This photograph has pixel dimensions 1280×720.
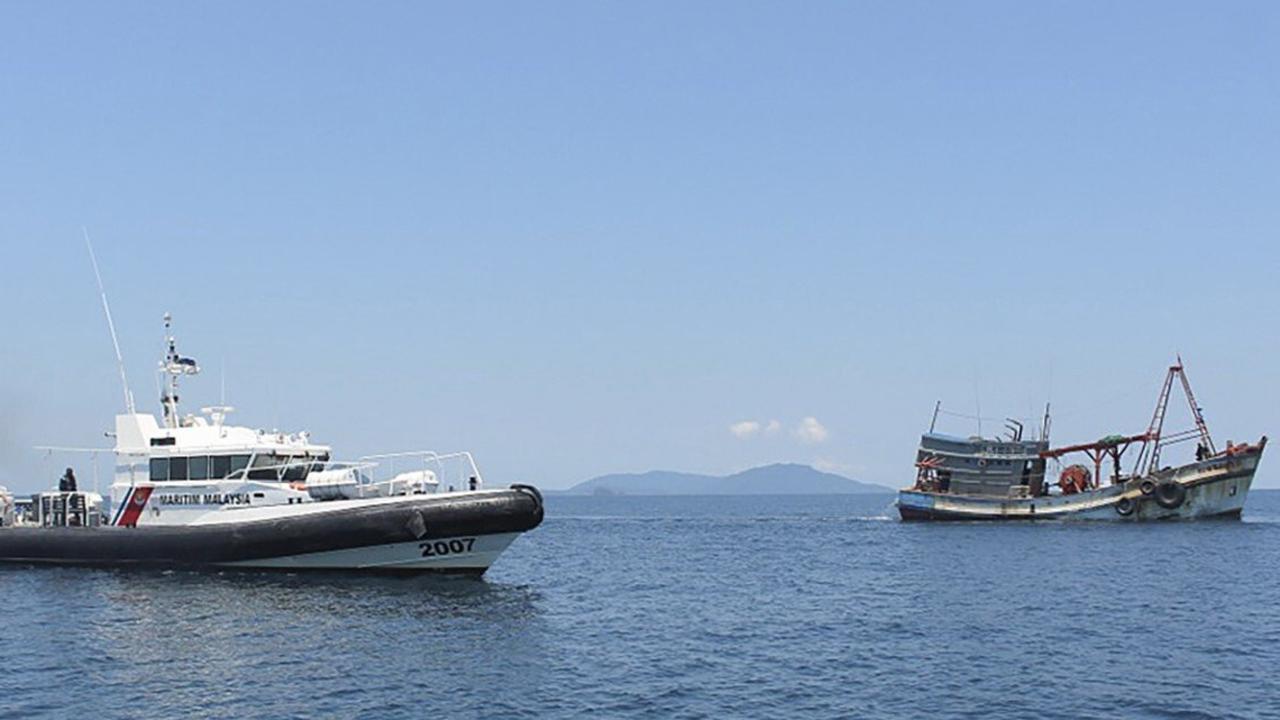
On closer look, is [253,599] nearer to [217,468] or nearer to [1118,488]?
[217,468]

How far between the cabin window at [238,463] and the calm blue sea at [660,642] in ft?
13.1

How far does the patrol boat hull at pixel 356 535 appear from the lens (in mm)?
43344

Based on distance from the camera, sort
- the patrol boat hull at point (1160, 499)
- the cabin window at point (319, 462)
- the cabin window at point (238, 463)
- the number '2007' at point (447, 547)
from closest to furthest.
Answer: the number '2007' at point (447, 547)
the cabin window at point (238, 463)
the cabin window at point (319, 462)
the patrol boat hull at point (1160, 499)

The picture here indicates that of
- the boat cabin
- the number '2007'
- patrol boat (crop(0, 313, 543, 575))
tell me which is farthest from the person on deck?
the boat cabin

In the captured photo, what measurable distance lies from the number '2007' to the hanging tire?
5580 cm

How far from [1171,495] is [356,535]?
196 ft

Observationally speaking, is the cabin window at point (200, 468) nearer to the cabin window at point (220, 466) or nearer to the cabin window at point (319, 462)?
the cabin window at point (220, 466)

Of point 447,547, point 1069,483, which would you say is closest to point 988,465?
point 1069,483

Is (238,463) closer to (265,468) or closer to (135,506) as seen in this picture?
(265,468)

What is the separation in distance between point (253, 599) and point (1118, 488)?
62.5 metres

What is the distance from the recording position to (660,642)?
114 ft

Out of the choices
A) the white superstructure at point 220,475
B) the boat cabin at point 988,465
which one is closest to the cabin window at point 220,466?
the white superstructure at point 220,475

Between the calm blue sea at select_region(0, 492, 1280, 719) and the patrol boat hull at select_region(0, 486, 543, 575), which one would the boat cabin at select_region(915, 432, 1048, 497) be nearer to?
the calm blue sea at select_region(0, 492, 1280, 719)

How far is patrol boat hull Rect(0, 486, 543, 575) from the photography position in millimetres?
43344
